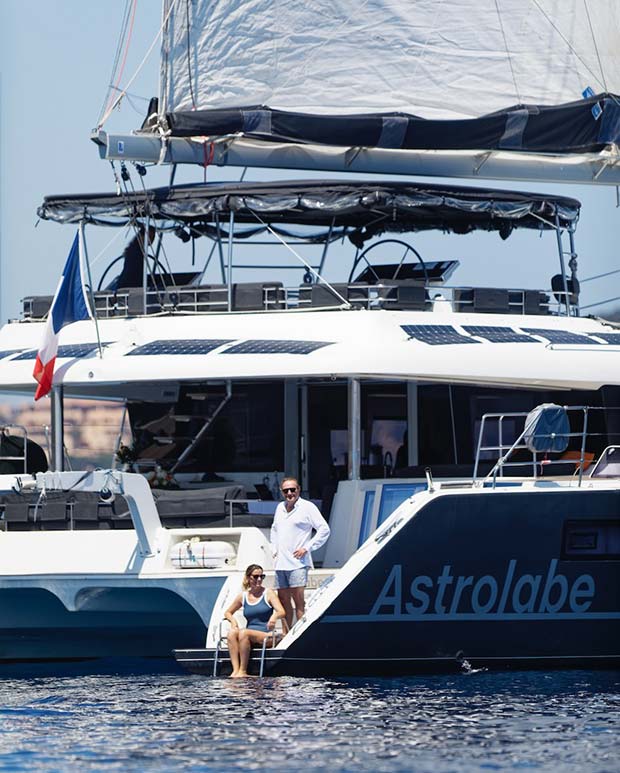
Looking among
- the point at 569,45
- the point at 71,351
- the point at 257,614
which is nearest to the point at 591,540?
the point at 257,614

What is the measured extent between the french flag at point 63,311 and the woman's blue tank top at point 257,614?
3.51 m

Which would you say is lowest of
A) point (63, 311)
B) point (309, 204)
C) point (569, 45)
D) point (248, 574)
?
point (248, 574)

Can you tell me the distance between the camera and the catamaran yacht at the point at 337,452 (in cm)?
1316

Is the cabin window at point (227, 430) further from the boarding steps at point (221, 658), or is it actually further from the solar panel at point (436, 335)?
the boarding steps at point (221, 658)

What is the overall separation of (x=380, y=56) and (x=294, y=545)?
7746mm

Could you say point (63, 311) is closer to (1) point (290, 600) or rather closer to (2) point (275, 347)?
(2) point (275, 347)

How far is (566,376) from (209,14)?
6.81 meters

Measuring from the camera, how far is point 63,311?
51.9ft

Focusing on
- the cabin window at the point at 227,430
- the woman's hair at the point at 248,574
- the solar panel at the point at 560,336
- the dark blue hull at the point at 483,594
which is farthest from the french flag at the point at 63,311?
the solar panel at the point at 560,336

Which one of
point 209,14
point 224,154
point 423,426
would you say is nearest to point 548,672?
point 423,426

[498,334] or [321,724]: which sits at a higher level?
[498,334]

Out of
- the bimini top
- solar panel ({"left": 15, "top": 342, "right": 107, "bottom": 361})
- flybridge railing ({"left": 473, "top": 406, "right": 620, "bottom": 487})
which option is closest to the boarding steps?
flybridge railing ({"left": 473, "top": 406, "right": 620, "bottom": 487})

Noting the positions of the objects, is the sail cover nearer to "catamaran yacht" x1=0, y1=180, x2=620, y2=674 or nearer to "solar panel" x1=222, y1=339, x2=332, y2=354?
"catamaran yacht" x1=0, y1=180, x2=620, y2=674

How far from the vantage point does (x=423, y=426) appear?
1728 cm
